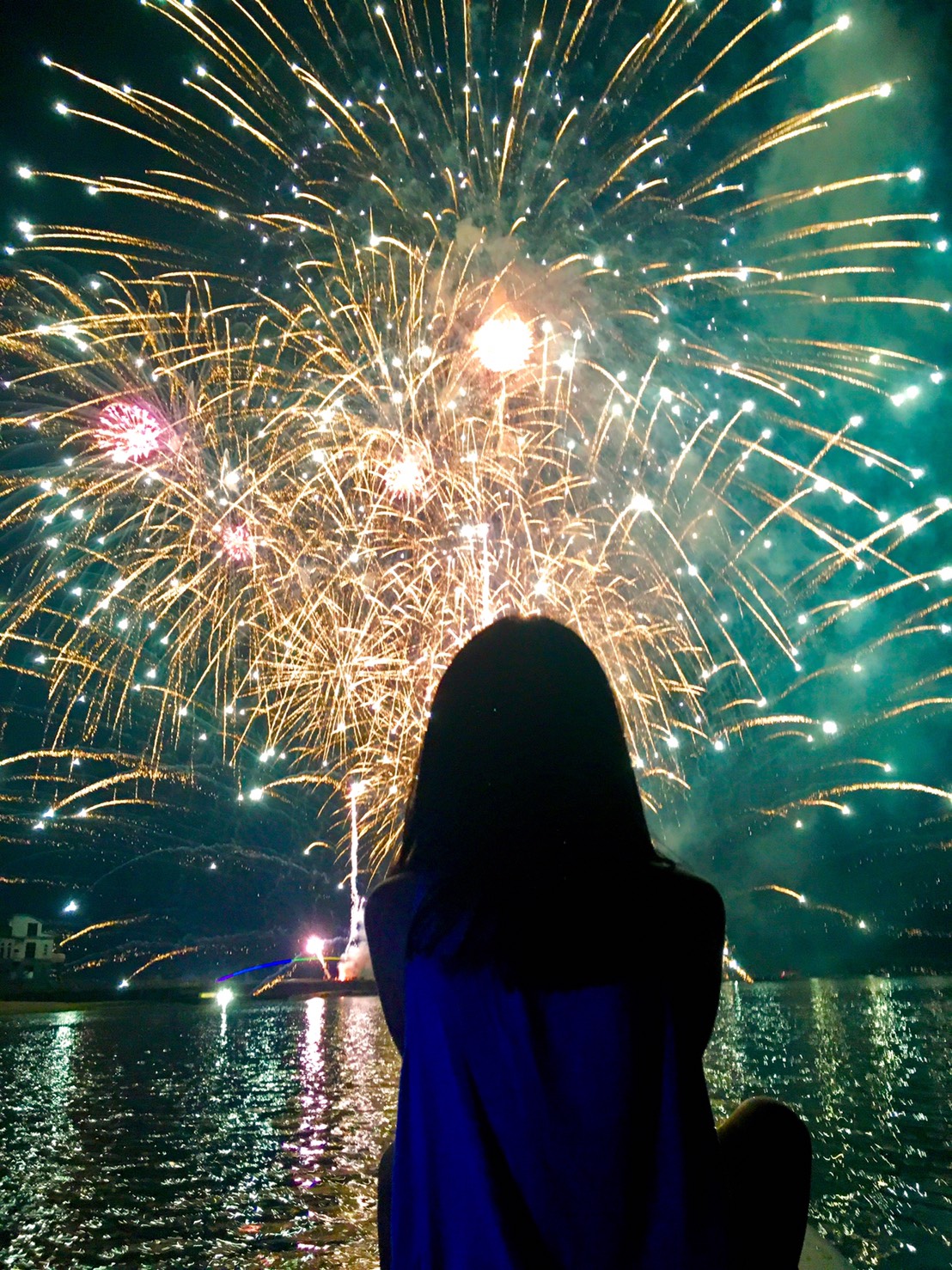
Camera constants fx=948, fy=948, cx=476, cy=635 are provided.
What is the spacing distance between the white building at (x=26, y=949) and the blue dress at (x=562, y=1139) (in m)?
67.2

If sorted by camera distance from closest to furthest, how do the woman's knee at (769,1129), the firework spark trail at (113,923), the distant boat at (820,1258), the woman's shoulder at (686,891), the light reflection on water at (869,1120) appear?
the woman's shoulder at (686,891) → the woman's knee at (769,1129) → the distant boat at (820,1258) → the light reflection on water at (869,1120) → the firework spark trail at (113,923)

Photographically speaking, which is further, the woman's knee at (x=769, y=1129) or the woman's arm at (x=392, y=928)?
the woman's knee at (x=769, y=1129)

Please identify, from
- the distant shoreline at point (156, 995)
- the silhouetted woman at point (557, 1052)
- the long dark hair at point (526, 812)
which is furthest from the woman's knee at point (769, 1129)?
the distant shoreline at point (156, 995)

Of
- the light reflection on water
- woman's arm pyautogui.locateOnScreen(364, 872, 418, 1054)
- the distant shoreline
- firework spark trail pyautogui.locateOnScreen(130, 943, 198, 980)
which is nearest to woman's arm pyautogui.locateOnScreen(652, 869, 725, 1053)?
woman's arm pyautogui.locateOnScreen(364, 872, 418, 1054)

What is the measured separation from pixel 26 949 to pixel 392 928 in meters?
72.1

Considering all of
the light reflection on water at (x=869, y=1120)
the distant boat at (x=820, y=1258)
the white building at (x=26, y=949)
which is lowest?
the light reflection on water at (x=869, y=1120)

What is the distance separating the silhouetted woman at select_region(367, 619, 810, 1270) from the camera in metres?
1.63

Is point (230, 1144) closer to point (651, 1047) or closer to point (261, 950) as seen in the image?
point (651, 1047)

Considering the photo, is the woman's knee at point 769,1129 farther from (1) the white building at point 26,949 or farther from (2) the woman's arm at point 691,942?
(1) the white building at point 26,949

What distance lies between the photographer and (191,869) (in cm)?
10338

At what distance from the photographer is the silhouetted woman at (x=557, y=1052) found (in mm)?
1629

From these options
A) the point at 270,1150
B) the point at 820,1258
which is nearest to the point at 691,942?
the point at 820,1258

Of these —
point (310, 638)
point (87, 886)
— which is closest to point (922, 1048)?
point (310, 638)

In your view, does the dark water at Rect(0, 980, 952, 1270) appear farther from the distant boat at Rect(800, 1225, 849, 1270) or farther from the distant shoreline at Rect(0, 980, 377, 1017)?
the distant shoreline at Rect(0, 980, 377, 1017)
